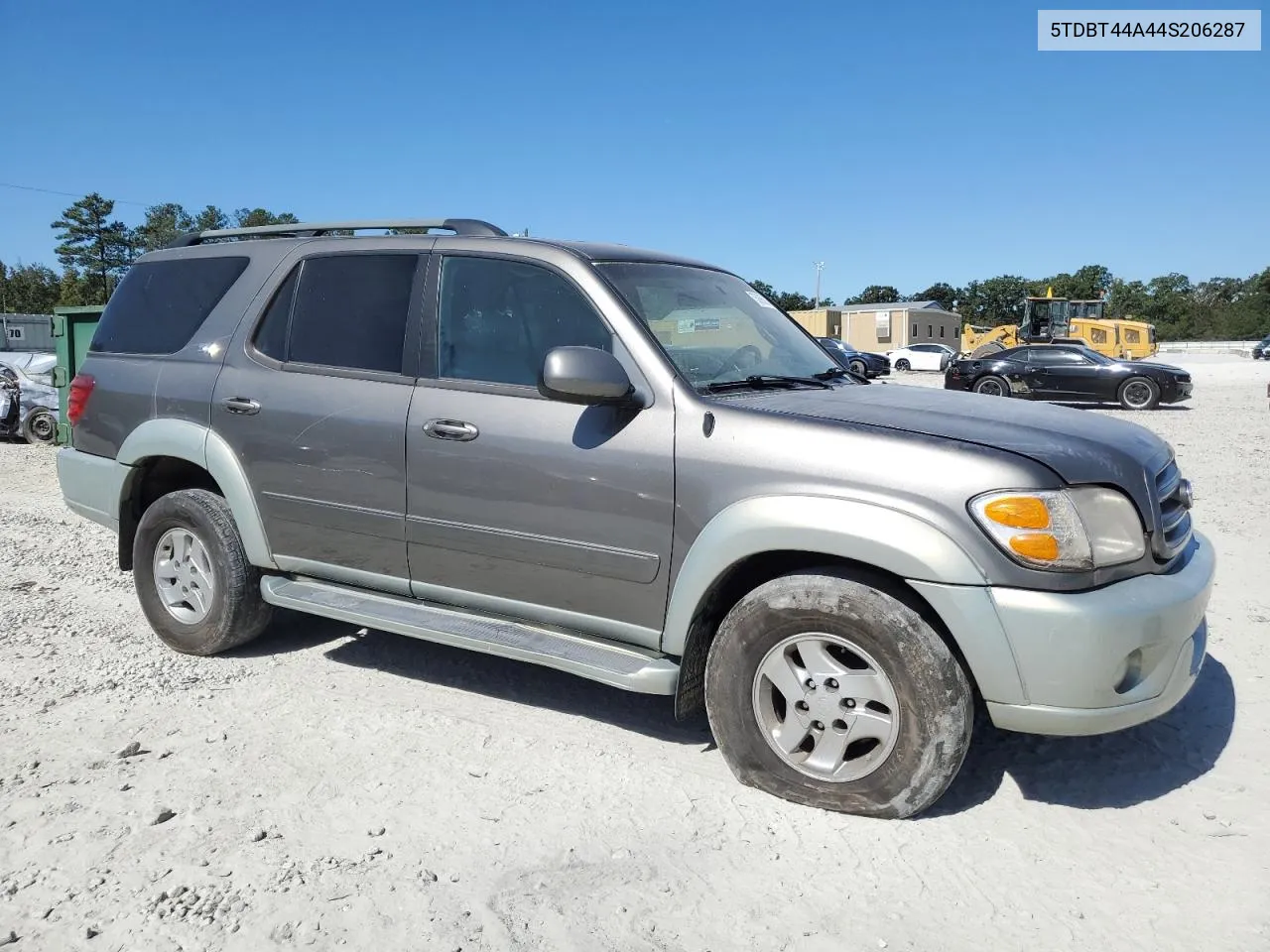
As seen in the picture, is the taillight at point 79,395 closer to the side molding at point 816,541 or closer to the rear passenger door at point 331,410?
the rear passenger door at point 331,410

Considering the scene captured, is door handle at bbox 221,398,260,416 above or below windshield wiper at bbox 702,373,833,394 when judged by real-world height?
below

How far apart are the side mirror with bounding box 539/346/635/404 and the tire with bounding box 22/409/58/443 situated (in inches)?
540

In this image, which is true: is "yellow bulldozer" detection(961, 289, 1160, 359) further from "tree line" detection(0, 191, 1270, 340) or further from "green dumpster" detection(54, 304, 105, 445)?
"green dumpster" detection(54, 304, 105, 445)

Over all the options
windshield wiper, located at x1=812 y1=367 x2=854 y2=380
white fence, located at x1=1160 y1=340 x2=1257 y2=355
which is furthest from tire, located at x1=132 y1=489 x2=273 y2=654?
white fence, located at x1=1160 y1=340 x2=1257 y2=355

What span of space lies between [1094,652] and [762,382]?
60.0 inches

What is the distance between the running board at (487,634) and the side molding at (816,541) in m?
0.18

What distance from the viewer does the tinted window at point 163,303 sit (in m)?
4.57

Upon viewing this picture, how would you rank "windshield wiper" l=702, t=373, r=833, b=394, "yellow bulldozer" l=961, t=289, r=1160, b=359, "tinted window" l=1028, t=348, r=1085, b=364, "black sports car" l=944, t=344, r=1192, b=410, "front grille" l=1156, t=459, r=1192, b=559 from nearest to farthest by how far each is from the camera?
"front grille" l=1156, t=459, r=1192, b=559 → "windshield wiper" l=702, t=373, r=833, b=394 → "black sports car" l=944, t=344, r=1192, b=410 → "tinted window" l=1028, t=348, r=1085, b=364 → "yellow bulldozer" l=961, t=289, r=1160, b=359

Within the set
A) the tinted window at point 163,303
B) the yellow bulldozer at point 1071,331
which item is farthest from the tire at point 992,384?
the tinted window at point 163,303

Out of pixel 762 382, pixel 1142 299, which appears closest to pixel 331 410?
pixel 762 382

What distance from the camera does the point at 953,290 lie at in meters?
117

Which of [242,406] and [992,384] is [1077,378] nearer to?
[992,384]

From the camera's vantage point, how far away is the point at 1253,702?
13.2 feet

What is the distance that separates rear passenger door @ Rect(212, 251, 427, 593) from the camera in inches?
152
